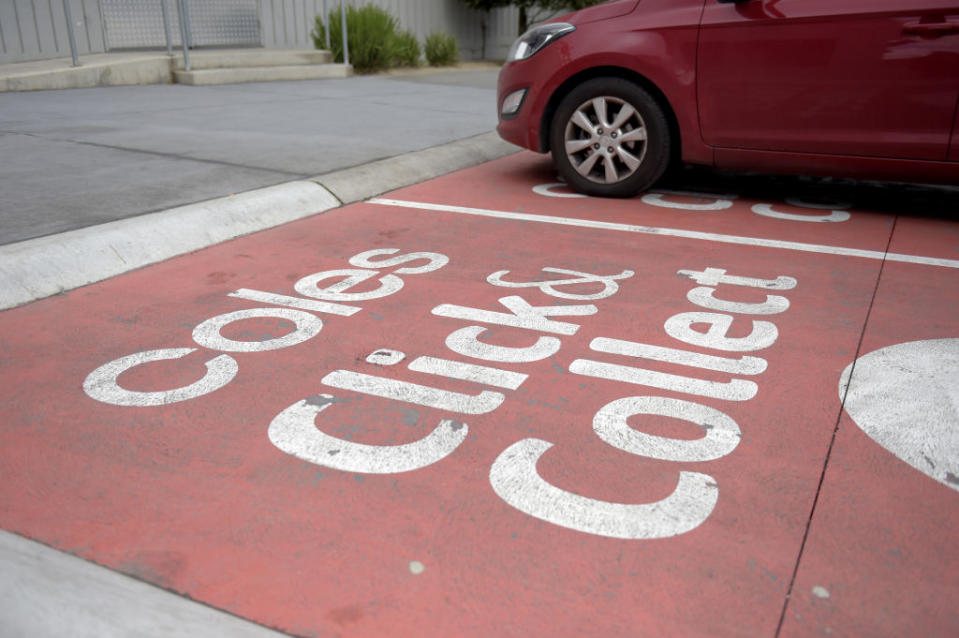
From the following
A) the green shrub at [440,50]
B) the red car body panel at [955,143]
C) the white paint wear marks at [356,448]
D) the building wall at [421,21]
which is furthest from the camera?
the green shrub at [440,50]

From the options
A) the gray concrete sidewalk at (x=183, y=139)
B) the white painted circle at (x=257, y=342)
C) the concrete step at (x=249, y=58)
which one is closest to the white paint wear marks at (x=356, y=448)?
the white painted circle at (x=257, y=342)

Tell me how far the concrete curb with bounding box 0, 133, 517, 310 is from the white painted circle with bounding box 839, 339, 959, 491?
3350 millimetres

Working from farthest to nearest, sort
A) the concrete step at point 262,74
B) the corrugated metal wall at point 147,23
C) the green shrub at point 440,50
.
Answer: the green shrub at point 440,50, the concrete step at point 262,74, the corrugated metal wall at point 147,23

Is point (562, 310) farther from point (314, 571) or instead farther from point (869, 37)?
point (869, 37)

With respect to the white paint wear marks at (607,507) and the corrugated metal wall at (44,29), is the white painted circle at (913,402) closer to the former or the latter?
the white paint wear marks at (607,507)

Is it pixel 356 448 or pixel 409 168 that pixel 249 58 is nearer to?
pixel 409 168

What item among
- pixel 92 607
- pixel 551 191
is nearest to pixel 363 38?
pixel 551 191

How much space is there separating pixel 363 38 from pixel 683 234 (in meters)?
10.8

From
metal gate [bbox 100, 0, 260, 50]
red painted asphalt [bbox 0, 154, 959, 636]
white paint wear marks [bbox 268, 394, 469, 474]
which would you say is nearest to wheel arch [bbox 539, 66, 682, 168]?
red painted asphalt [bbox 0, 154, 959, 636]

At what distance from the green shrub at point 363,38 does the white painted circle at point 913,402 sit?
1251 cm

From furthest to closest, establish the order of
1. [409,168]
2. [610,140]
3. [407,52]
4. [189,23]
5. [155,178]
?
1. [407,52]
2. [189,23]
3. [409,168]
4. [610,140]
5. [155,178]

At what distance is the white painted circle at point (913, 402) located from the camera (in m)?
2.40

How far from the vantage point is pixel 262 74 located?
11.9 metres

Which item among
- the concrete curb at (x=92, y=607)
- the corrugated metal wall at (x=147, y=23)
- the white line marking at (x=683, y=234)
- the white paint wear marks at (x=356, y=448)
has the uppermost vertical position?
the corrugated metal wall at (x=147, y=23)
